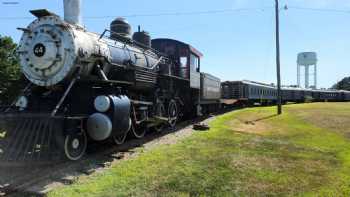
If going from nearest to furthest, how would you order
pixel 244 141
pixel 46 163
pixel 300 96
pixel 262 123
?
pixel 46 163 → pixel 244 141 → pixel 262 123 → pixel 300 96

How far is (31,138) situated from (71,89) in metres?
1.63

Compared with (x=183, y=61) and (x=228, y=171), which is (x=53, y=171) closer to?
(x=228, y=171)

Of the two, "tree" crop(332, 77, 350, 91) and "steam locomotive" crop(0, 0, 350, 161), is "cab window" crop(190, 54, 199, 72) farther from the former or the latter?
"tree" crop(332, 77, 350, 91)

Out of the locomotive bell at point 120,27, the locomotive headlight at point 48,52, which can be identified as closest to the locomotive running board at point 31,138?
the locomotive headlight at point 48,52

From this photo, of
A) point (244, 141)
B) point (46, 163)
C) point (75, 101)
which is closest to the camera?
point (46, 163)

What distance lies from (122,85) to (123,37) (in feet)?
6.68

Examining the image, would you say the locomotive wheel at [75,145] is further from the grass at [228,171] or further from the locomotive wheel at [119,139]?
the locomotive wheel at [119,139]

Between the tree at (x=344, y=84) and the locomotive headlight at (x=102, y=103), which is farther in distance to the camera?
the tree at (x=344, y=84)

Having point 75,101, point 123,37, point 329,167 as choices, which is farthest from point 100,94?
point 329,167

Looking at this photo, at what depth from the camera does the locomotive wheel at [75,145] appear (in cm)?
696

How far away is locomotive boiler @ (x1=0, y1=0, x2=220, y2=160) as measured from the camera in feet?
22.4

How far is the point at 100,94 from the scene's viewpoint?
812cm

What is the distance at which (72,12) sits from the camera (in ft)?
28.9

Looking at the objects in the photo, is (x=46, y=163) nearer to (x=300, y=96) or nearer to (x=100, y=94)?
(x=100, y=94)
